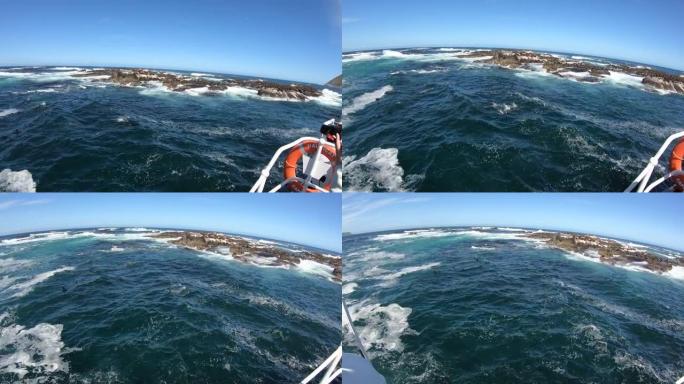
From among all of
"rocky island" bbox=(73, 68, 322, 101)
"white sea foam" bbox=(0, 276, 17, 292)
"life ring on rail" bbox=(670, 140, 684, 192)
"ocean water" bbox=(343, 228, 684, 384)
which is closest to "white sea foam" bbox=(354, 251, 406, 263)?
"ocean water" bbox=(343, 228, 684, 384)

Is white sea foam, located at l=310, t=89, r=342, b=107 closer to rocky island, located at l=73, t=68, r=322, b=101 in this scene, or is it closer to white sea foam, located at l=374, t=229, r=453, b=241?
rocky island, located at l=73, t=68, r=322, b=101

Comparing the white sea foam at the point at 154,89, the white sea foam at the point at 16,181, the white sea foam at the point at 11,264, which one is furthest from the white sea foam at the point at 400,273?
the white sea foam at the point at 11,264

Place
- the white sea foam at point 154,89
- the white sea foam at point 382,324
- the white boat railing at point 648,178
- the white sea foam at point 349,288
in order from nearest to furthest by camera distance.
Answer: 1. the white boat railing at point 648,178
2. the white sea foam at point 154,89
3. the white sea foam at point 382,324
4. the white sea foam at point 349,288

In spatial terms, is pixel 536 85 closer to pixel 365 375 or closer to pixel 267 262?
pixel 365 375

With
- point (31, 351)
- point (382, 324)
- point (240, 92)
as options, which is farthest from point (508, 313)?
point (31, 351)

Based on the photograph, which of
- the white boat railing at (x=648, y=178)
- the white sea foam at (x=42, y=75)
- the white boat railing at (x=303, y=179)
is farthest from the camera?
the white sea foam at (x=42, y=75)

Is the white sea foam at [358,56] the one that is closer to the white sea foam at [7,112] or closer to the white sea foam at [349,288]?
the white sea foam at [7,112]

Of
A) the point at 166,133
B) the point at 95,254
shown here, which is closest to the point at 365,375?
the point at 166,133
